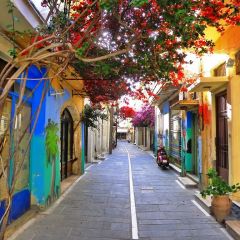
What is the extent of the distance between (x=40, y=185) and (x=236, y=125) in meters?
5.11

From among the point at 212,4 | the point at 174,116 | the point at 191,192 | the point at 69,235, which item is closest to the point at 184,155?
the point at 191,192

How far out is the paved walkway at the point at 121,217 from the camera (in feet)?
24.3

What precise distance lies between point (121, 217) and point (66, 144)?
668 cm

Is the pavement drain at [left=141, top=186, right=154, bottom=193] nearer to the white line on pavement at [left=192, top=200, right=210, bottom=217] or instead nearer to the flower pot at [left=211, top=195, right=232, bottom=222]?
the white line on pavement at [left=192, top=200, right=210, bottom=217]

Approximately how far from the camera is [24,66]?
4.55 meters

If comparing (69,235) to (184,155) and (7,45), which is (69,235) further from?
(184,155)

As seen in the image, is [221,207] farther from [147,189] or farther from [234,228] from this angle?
[147,189]

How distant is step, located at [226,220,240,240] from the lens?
7.02 m

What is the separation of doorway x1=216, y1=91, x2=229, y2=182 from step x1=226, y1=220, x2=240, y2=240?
3.49 m

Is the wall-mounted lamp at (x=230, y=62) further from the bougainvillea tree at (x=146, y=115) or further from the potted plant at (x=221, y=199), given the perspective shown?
the bougainvillea tree at (x=146, y=115)

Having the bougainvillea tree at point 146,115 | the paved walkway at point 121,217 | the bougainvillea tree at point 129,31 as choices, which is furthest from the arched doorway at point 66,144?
the bougainvillea tree at point 146,115

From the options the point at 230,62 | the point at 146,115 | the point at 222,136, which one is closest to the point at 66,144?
the point at 222,136

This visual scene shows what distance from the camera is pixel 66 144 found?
49.5ft

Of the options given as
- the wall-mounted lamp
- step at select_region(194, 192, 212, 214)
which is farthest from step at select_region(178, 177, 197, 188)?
the wall-mounted lamp
